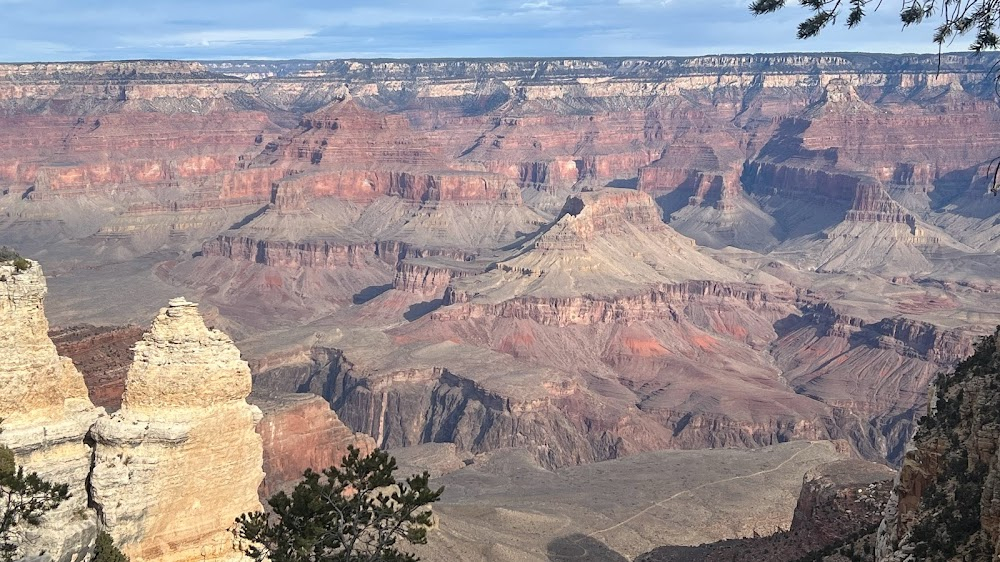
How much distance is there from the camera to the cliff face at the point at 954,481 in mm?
23403

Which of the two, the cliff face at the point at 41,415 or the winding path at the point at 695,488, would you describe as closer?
the cliff face at the point at 41,415

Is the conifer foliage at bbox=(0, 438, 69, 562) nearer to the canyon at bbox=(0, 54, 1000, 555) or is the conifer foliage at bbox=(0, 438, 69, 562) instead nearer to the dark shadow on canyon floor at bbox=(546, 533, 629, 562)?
the canyon at bbox=(0, 54, 1000, 555)

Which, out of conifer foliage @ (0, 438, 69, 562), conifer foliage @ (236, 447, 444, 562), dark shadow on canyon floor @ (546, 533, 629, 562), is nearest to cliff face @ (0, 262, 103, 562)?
conifer foliage @ (0, 438, 69, 562)

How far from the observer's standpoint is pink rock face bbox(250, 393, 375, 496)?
6025 cm

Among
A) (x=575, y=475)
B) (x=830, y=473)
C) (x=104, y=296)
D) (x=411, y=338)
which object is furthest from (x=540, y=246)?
(x=830, y=473)

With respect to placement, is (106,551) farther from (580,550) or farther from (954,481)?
(580,550)

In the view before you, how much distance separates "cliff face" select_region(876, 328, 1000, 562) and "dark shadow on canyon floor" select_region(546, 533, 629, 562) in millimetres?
28292

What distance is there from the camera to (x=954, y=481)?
2612 cm

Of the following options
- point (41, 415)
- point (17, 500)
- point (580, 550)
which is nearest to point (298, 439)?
point (580, 550)

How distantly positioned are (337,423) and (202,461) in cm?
3403

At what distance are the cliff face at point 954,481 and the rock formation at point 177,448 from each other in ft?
57.1

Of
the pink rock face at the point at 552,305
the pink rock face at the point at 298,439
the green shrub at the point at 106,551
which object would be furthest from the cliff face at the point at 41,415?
the pink rock face at the point at 552,305

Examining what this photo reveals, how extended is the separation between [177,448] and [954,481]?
19504 mm

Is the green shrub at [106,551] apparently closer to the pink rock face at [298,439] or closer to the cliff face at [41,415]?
the cliff face at [41,415]
